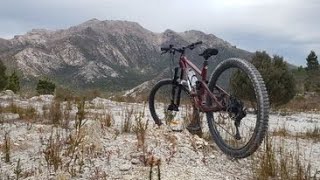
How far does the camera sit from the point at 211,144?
6.17 meters

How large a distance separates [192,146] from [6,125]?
3.90 meters

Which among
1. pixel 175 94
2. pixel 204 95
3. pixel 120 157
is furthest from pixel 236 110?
pixel 175 94

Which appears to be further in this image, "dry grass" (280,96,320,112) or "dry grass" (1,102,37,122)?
"dry grass" (280,96,320,112)

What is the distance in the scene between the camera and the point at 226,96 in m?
5.58

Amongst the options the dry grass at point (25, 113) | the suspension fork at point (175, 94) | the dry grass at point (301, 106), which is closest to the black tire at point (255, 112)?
the suspension fork at point (175, 94)

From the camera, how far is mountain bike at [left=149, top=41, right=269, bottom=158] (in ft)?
16.6

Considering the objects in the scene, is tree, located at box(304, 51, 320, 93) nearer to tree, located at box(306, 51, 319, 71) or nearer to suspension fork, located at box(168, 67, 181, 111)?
tree, located at box(306, 51, 319, 71)

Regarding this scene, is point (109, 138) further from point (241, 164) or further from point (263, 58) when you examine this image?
point (263, 58)

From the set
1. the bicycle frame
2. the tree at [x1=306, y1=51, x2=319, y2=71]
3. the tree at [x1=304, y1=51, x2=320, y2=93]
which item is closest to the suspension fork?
the bicycle frame

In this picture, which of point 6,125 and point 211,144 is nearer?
point 211,144

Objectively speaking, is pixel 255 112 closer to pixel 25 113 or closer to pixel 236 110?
pixel 236 110

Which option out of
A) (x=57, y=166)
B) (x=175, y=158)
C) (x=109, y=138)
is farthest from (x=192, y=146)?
(x=57, y=166)

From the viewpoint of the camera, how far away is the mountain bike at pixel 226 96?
5.06m

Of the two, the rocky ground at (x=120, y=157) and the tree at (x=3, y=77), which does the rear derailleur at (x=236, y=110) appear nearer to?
the rocky ground at (x=120, y=157)
